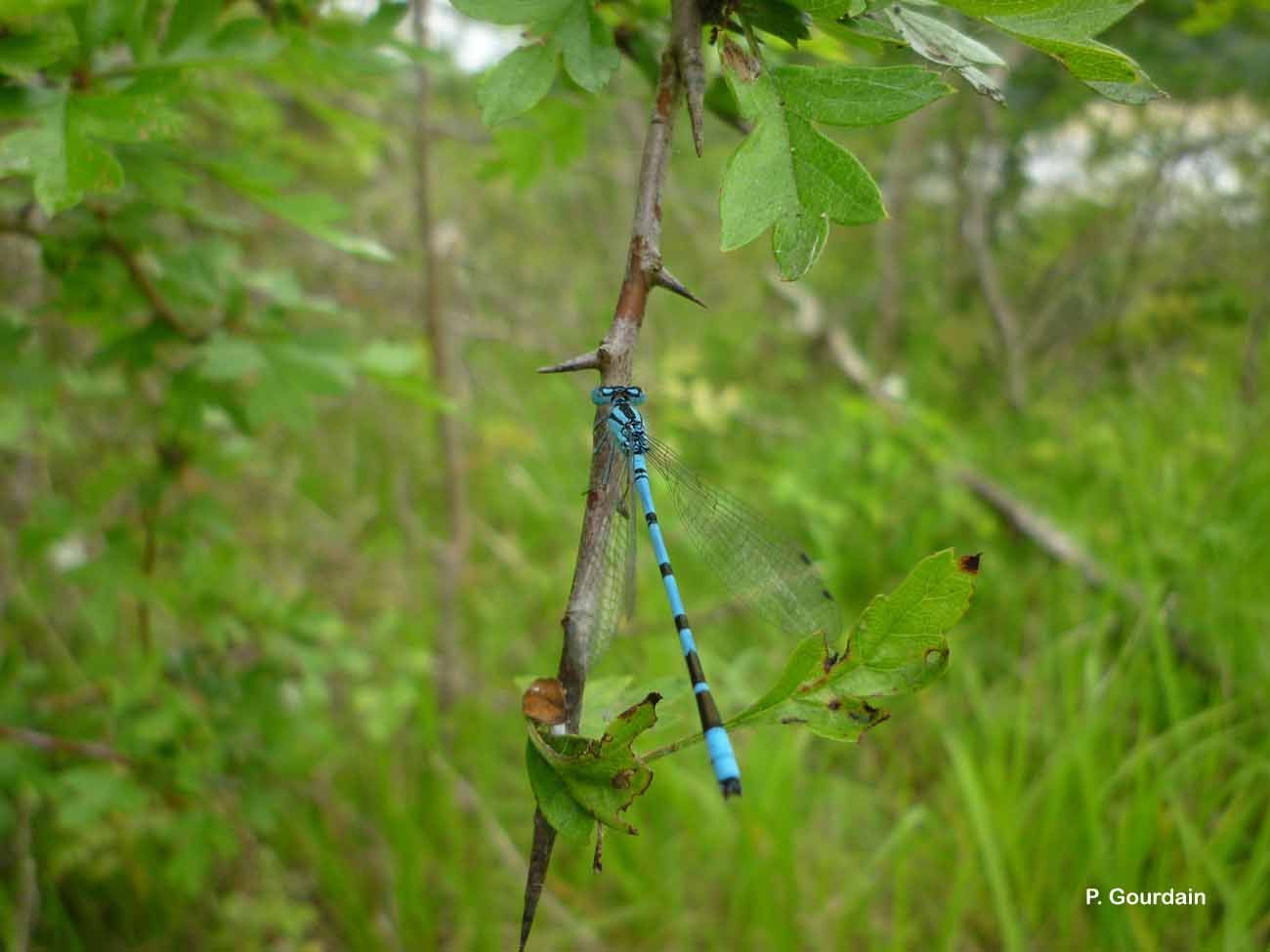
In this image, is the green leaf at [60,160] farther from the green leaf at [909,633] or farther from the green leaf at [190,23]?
the green leaf at [909,633]

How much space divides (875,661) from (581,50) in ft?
2.04

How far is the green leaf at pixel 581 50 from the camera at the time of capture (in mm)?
843

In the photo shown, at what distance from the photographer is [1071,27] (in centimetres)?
78

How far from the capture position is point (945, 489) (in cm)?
309

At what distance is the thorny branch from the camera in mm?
661

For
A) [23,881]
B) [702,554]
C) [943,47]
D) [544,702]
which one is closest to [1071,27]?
[943,47]

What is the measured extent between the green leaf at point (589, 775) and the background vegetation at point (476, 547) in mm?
118

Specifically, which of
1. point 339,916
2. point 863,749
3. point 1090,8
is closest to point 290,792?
point 339,916

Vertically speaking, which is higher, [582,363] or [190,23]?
[190,23]

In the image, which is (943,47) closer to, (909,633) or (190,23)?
(909,633)

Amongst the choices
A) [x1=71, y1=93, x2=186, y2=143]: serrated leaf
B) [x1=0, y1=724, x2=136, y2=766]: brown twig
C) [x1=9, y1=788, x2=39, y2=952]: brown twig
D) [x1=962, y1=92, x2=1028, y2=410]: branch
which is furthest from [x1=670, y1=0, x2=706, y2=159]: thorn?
[x1=962, y1=92, x2=1028, y2=410]: branch

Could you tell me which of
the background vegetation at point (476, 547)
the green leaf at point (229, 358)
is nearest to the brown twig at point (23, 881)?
the background vegetation at point (476, 547)

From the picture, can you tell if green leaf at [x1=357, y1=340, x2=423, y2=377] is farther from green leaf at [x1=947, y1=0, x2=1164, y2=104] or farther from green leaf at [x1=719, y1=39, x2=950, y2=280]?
green leaf at [x1=947, y1=0, x2=1164, y2=104]

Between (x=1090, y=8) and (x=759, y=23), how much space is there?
0.29 m
